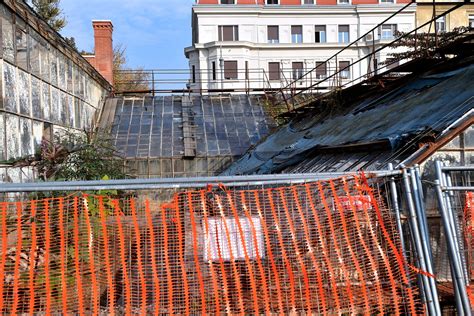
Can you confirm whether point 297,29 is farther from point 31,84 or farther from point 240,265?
point 240,265

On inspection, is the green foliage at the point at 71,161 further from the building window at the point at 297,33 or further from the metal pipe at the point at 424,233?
the building window at the point at 297,33

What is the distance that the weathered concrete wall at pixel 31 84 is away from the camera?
11414mm

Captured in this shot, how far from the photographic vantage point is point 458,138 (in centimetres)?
795

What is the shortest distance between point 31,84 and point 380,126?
8800 mm

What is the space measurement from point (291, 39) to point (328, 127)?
4038 centimetres

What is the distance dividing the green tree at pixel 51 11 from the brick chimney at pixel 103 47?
17894 mm

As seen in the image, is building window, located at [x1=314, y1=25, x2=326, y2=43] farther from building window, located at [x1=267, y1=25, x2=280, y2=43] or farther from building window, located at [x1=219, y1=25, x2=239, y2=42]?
building window, located at [x1=219, y1=25, x2=239, y2=42]

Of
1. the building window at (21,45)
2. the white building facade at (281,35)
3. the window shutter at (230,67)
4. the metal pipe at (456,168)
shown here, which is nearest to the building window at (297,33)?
the white building facade at (281,35)

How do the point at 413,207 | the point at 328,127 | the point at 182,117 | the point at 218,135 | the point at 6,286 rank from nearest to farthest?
the point at 413,207
the point at 6,286
the point at 328,127
the point at 218,135
the point at 182,117

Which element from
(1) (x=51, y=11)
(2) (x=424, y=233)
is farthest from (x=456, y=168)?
(1) (x=51, y=11)

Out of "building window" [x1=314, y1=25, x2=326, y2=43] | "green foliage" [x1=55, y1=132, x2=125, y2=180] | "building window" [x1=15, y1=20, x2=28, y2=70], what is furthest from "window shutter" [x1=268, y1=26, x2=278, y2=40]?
"building window" [x1=15, y1=20, x2=28, y2=70]

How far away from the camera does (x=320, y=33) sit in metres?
53.0

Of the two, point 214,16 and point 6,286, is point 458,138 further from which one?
point 214,16

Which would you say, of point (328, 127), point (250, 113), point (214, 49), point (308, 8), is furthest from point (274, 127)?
point (308, 8)
